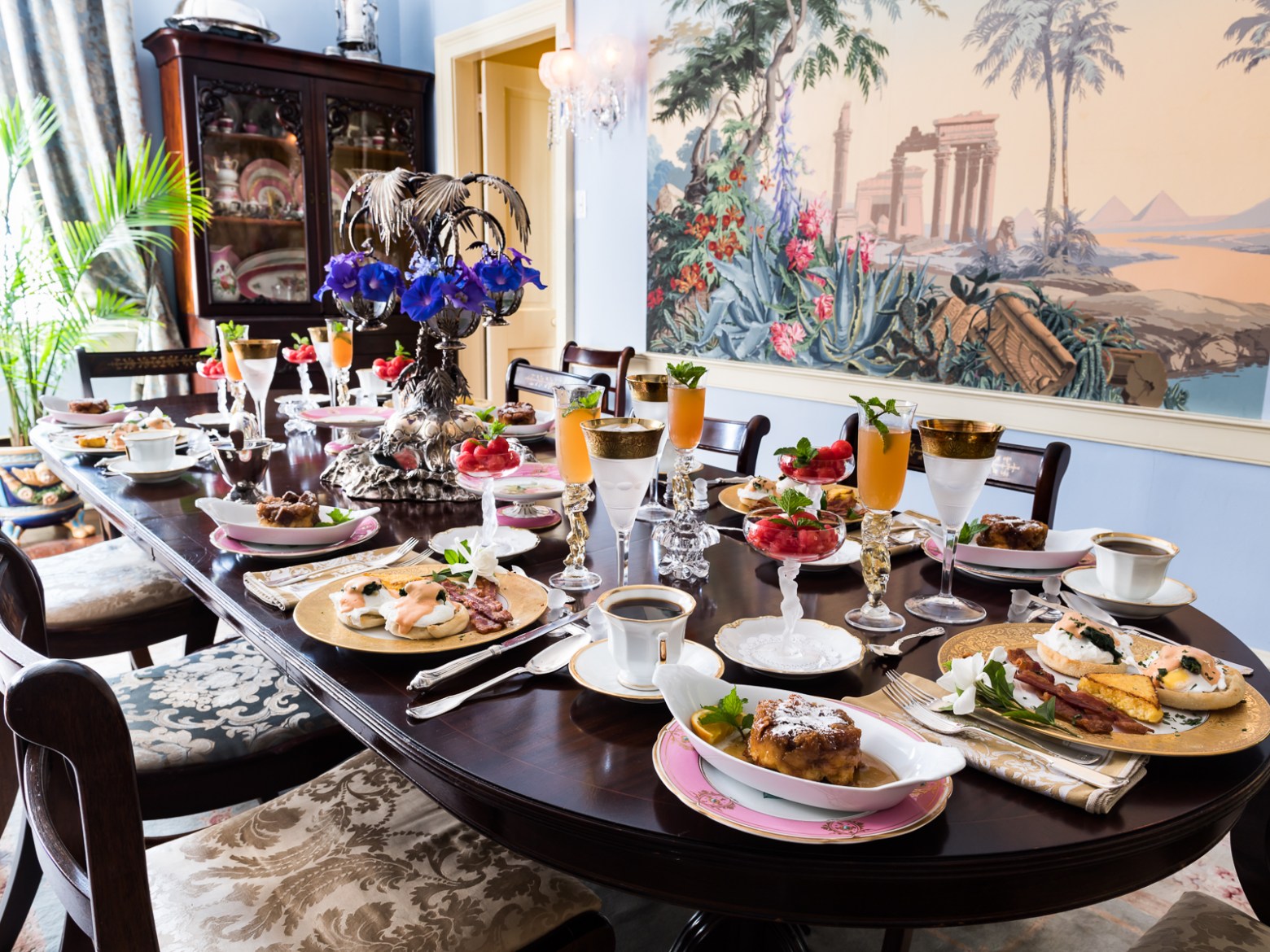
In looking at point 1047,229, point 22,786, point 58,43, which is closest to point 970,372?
point 1047,229

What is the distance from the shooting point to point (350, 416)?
7.37ft

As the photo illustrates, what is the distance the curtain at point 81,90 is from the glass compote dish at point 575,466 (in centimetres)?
354

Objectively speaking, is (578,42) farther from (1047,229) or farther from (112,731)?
(112,731)

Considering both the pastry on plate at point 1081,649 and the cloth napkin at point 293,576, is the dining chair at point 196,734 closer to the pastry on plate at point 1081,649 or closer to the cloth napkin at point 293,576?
the cloth napkin at point 293,576

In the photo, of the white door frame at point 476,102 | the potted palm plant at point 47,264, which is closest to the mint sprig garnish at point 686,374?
the white door frame at point 476,102

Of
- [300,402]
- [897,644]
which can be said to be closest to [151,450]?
[300,402]

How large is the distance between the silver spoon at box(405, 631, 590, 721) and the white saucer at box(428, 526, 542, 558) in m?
0.31

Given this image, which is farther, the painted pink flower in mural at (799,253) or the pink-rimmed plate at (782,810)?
the painted pink flower in mural at (799,253)

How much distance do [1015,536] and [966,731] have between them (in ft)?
1.83

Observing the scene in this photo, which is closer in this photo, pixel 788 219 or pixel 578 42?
pixel 788 219

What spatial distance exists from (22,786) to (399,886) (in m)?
0.42

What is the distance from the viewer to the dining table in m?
0.66

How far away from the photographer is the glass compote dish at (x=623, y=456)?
1.07 m

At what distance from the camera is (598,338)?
4.20 meters
